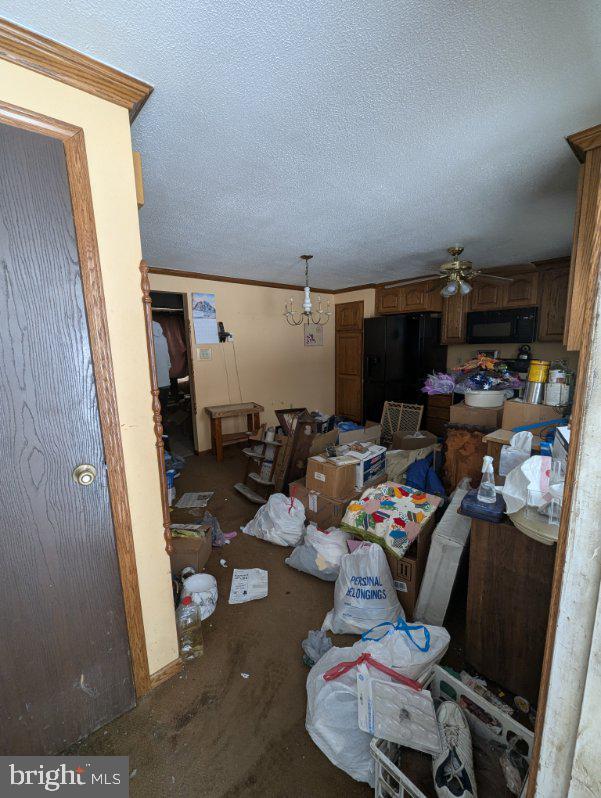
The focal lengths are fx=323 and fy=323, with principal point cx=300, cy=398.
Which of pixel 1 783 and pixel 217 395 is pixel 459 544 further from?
pixel 217 395

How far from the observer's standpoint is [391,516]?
1.83 meters

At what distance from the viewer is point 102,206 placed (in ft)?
3.44

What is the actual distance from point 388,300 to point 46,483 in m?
4.42

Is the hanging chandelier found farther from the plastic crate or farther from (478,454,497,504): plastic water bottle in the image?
the plastic crate

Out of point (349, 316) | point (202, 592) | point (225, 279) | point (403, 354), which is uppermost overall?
point (225, 279)

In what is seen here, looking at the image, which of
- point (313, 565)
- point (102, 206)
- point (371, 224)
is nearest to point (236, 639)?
point (313, 565)

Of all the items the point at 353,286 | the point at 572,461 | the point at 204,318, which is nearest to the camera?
the point at 572,461

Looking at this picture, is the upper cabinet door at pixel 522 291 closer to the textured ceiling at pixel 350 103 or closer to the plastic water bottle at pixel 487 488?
the textured ceiling at pixel 350 103

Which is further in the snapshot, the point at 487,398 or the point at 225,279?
the point at 225,279

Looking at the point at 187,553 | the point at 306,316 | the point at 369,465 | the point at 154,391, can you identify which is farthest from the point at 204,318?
the point at 154,391

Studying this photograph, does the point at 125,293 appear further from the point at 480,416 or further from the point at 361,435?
the point at 361,435

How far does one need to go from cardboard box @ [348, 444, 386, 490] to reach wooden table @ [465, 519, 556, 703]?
3.26 ft

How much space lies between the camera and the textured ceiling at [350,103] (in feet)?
2.68

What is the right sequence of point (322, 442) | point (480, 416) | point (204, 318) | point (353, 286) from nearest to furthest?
point (480, 416), point (322, 442), point (204, 318), point (353, 286)
